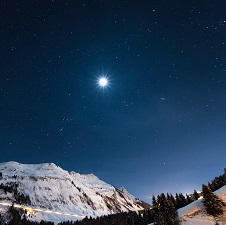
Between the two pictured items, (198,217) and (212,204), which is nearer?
(212,204)

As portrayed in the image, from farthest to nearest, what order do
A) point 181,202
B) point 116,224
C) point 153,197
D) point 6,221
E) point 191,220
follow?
point 6,221
point 116,224
point 181,202
point 153,197
point 191,220

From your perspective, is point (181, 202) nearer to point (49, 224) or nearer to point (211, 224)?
point (211, 224)

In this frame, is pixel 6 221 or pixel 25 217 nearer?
pixel 6 221

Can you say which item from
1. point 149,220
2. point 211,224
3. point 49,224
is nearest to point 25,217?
point 49,224

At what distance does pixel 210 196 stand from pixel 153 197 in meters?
42.2

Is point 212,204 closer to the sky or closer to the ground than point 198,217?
closer to the sky

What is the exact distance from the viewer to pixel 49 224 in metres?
186

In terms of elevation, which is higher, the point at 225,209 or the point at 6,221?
the point at 6,221

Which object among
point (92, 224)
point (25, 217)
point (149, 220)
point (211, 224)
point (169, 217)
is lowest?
point (211, 224)

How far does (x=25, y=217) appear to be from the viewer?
18312cm

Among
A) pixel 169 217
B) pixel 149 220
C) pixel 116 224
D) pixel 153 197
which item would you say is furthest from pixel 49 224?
pixel 169 217

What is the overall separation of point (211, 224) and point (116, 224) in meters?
85.0

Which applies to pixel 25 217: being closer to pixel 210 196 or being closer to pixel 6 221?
pixel 6 221

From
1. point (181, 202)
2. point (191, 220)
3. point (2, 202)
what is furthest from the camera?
point (2, 202)
